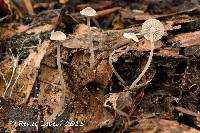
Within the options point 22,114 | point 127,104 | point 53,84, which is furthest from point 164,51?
point 22,114

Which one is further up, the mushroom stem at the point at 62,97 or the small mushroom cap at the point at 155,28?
the small mushroom cap at the point at 155,28

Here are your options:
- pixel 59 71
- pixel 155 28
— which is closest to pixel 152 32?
pixel 155 28

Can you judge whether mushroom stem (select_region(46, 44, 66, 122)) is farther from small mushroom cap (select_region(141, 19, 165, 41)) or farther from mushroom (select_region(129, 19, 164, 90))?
small mushroom cap (select_region(141, 19, 165, 41))

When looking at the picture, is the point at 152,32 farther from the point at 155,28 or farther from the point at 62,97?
the point at 62,97

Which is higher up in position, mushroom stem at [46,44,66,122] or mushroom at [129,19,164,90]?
mushroom at [129,19,164,90]

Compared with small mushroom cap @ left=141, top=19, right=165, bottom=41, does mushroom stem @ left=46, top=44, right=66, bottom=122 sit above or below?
below

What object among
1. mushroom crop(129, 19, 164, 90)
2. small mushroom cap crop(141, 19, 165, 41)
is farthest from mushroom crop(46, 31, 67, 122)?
small mushroom cap crop(141, 19, 165, 41)

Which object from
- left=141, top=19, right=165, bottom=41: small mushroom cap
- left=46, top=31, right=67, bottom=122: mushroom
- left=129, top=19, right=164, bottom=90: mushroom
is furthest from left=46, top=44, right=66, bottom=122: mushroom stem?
left=141, top=19, right=165, bottom=41: small mushroom cap

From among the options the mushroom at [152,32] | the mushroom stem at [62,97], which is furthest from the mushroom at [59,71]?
the mushroom at [152,32]

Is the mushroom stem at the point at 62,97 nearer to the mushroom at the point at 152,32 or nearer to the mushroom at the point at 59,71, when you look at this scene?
the mushroom at the point at 59,71

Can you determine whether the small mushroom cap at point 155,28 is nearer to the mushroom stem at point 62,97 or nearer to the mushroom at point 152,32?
the mushroom at point 152,32

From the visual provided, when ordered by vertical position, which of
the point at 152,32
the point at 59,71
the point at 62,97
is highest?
the point at 152,32

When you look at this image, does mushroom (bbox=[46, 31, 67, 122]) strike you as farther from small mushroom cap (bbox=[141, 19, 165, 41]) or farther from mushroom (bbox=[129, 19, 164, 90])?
small mushroom cap (bbox=[141, 19, 165, 41])
